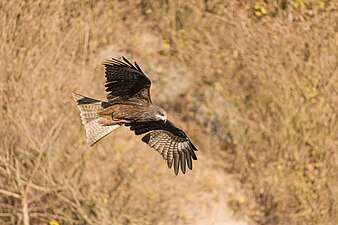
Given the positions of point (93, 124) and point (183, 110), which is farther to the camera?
point (183, 110)

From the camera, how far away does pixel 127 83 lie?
32.2 ft

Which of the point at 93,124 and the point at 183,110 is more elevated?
the point at 183,110

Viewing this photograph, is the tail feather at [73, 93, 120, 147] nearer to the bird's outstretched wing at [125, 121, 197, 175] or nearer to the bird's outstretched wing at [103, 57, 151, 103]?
the bird's outstretched wing at [125, 121, 197, 175]

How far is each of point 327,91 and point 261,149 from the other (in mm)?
1236

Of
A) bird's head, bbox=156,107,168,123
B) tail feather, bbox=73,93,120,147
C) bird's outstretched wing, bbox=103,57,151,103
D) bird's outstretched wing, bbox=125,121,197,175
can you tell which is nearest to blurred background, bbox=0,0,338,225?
tail feather, bbox=73,93,120,147

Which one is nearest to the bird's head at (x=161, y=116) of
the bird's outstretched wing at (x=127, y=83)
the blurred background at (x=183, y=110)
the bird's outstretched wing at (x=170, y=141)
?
the bird's outstretched wing at (x=127, y=83)

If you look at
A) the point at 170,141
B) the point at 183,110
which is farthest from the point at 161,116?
the point at 183,110

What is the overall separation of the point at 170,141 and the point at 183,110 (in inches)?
231

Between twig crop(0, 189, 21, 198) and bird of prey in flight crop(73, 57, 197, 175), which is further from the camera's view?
twig crop(0, 189, 21, 198)

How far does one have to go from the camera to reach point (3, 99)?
478 inches

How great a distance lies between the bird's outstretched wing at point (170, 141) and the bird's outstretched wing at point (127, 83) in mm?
298

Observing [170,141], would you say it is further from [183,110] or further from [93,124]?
[183,110]

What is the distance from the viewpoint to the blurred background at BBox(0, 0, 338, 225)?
12.4 m

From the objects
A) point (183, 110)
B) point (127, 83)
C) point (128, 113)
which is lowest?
point (128, 113)
